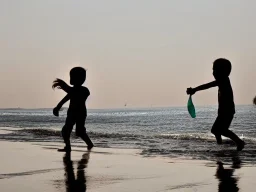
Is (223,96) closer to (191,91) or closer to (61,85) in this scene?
(191,91)

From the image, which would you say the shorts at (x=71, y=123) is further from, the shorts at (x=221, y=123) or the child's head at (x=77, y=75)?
the shorts at (x=221, y=123)

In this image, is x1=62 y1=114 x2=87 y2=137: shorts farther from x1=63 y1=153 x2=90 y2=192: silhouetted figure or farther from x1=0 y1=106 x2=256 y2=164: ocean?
x1=63 y1=153 x2=90 y2=192: silhouetted figure

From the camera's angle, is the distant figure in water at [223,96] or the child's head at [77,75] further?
the child's head at [77,75]

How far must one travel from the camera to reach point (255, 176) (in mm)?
6211

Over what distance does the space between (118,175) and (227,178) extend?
1.41 m

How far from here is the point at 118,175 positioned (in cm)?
633

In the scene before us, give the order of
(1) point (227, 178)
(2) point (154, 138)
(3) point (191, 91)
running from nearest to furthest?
(1) point (227, 178) < (3) point (191, 91) < (2) point (154, 138)

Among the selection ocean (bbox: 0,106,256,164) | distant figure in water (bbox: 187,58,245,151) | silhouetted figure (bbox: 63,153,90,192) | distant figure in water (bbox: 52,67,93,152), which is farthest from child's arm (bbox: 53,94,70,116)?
distant figure in water (bbox: 187,58,245,151)

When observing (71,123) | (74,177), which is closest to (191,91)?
(71,123)

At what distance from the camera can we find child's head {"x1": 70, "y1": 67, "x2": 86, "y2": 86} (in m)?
10.6

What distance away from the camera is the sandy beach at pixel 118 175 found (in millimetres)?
5340

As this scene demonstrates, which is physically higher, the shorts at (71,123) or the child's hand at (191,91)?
the child's hand at (191,91)

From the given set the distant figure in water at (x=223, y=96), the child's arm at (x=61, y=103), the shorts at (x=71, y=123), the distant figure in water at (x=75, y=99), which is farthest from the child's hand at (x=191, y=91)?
the child's arm at (x=61, y=103)

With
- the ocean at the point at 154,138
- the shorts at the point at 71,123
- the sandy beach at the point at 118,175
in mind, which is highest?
the shorts at the point at 71,123
